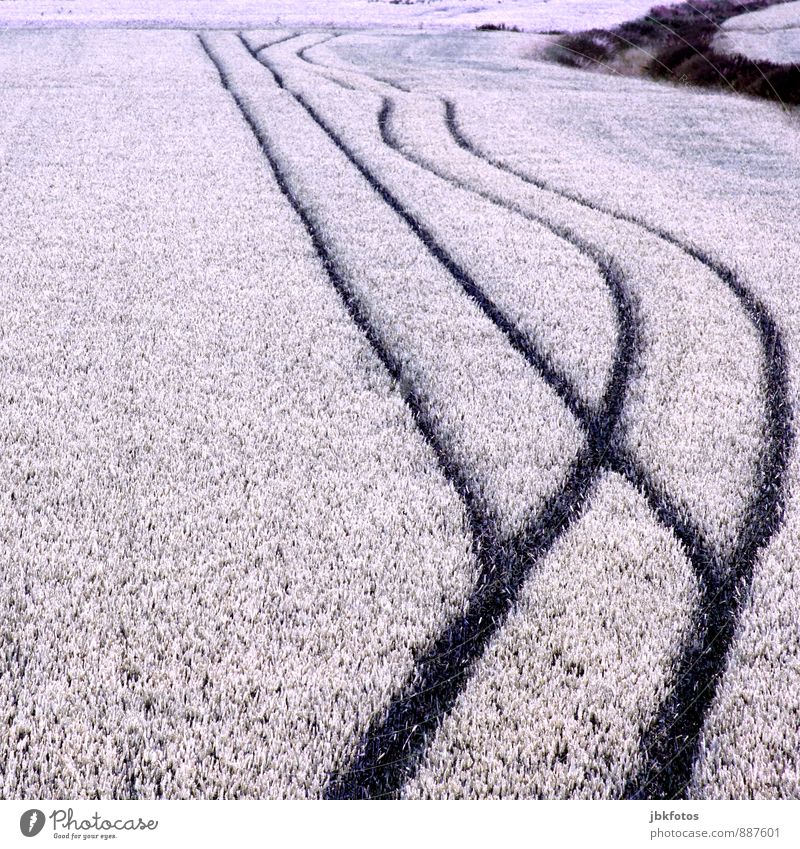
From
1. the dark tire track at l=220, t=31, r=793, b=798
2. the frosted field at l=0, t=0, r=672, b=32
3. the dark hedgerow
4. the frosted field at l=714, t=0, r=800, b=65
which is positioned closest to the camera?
the dark tire track at l=220, t=31, r=793, b=798

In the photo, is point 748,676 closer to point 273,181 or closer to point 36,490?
point 36,490

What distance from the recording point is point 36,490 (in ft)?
5.84

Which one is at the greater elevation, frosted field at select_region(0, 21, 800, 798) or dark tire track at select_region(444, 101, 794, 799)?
frosted field at select_region(0, 21, 800, 798)

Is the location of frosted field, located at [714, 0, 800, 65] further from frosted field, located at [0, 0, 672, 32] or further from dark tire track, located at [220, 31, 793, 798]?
dark tire track, located at [220, 31, 793, 798]

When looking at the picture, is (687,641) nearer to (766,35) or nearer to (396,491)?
(396,491)

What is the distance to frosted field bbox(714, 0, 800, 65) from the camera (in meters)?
8.46

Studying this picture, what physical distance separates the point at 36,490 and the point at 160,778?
2.63 feet

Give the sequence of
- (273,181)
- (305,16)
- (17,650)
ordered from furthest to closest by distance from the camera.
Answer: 1. (305,16)
2. (273,181)
3. (17,650)

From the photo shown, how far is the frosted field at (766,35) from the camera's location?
8461 mm

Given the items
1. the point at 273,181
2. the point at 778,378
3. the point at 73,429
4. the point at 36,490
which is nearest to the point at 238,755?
the point at 36,490

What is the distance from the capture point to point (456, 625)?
1494mm

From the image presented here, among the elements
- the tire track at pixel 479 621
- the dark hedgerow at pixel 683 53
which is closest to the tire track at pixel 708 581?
the tire track at pixel 479 621
